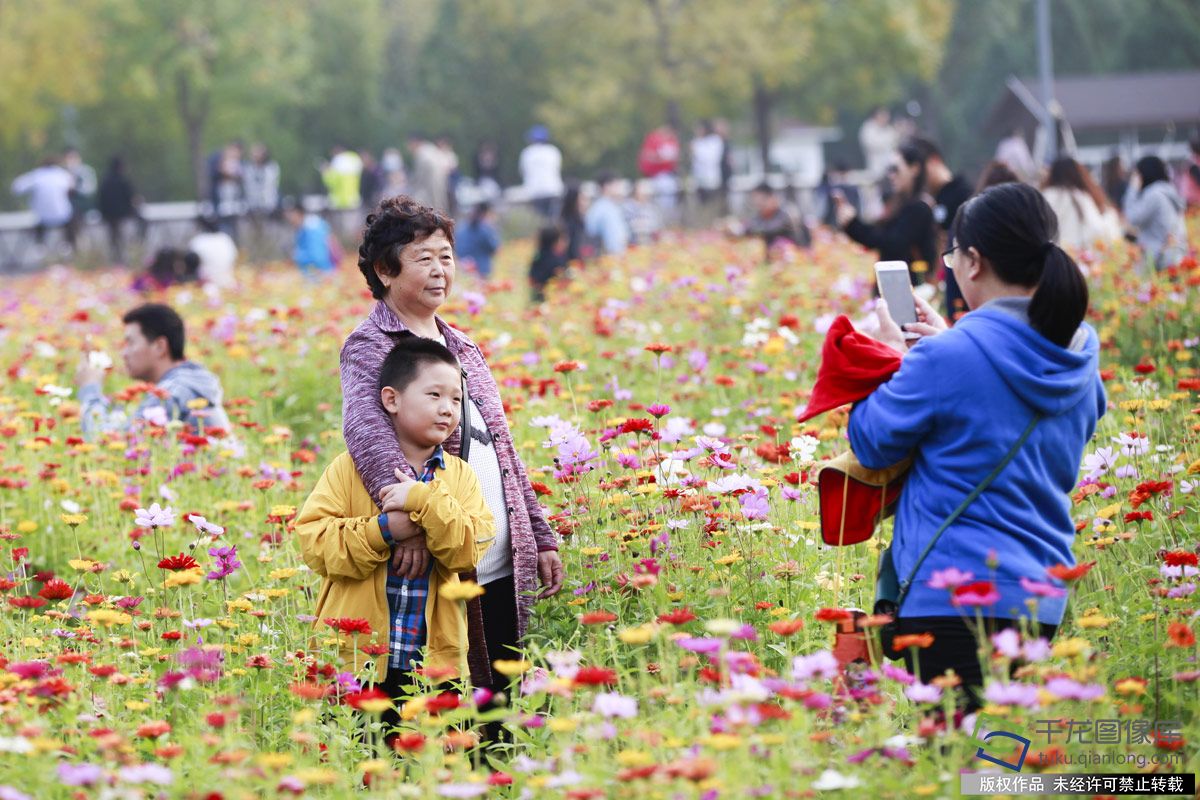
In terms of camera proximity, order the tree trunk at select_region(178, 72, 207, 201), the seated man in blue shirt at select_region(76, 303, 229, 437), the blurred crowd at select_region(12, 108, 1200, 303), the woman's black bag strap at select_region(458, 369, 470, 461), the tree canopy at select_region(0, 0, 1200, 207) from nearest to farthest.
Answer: the woman's black bag strap at select_region(458, 369, 470, 461)
the seated man in blue shirt at select_region(76, 303, 229, 437)
the blurred crowd at select_region(12, 108, 1200, 303)
the tree trunk at select_region(178, 72, 207, 201)
the tree canopy at select_region(0, 0, 1200, 207)

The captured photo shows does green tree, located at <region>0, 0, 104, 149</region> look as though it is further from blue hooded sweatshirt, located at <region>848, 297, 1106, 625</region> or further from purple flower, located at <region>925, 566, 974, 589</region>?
purple flower, located at <region>925, 566, 974, 589</region>

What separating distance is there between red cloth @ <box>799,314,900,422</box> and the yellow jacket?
0.93 metres

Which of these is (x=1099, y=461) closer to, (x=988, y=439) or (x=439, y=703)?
(x=988, y=439)

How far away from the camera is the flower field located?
286 cm

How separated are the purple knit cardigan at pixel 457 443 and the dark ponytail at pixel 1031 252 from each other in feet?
4.63

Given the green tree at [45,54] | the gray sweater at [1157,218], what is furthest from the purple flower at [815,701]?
the green tree at [45,54]

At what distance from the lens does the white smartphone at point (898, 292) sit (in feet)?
11.7

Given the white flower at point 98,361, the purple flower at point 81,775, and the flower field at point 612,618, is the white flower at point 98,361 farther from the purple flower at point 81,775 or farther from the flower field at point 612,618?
the purple flower at point 81,775

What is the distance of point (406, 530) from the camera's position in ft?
12.4

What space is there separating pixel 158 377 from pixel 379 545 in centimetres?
320

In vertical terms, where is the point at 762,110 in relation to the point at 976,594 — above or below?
above

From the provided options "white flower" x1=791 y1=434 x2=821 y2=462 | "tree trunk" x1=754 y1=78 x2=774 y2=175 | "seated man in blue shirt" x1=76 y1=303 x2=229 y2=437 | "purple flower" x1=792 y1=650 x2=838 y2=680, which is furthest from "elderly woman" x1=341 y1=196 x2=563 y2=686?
"tree trunk" x1=754 y1=78 x2=774 y2=175

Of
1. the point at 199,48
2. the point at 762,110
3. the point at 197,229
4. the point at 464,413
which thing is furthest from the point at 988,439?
the point at 762,110

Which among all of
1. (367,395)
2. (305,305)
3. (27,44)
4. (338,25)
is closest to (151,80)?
(27,44)
